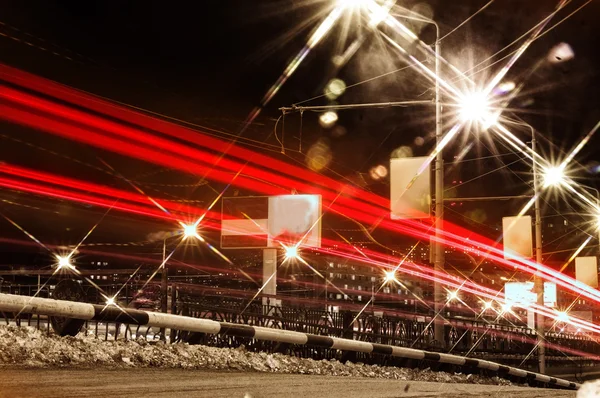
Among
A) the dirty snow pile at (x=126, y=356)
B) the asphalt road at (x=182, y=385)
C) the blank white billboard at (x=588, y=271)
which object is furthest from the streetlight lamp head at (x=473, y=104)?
the blank white billboard at (x=588, y=271)

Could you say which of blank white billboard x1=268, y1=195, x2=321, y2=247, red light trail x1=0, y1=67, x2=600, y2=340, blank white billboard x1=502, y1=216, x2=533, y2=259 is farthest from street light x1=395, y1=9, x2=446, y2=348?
blank white billboard x1=268, y1=195, x2=321, y2=247

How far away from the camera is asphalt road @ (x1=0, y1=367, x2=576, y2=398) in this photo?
21.2 ft

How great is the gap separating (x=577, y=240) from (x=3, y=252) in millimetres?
56315

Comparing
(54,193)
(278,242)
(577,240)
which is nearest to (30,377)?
(54,193)

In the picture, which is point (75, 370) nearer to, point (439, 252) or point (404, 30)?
point (439, 252)

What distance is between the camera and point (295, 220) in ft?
99.6

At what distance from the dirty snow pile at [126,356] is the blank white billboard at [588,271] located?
3502 cm

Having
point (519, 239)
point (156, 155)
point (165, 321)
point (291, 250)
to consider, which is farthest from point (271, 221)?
point (165, 321)

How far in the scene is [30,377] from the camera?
7.05 metres

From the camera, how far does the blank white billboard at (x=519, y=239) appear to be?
26609 millimetres

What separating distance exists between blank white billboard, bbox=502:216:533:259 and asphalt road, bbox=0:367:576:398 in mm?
17998

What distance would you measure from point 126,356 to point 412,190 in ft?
32.0

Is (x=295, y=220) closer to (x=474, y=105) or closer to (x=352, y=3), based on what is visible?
(x=474, y=105)

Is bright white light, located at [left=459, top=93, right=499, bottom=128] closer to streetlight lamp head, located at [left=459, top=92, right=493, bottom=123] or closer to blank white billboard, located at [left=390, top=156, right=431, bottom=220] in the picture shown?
streetlight lamp head, located at [left=459, top=92, right=493, bottom=123]
